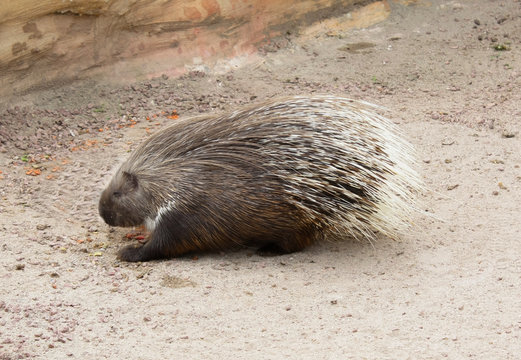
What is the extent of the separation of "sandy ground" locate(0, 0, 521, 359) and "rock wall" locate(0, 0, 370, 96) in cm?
18

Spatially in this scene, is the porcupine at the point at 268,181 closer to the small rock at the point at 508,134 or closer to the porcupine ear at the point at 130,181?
the porcupine ear at the point at 130,181

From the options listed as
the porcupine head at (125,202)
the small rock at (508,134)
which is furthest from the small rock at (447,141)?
the porcupine head at (125,202)

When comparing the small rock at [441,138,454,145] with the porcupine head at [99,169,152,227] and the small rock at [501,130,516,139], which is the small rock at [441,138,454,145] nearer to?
the small rock at [501,130,516,139]

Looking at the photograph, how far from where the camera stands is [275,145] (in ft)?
12.7

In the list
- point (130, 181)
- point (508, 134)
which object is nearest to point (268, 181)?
point (130, 181)

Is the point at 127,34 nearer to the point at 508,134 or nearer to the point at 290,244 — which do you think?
the point at 290,244

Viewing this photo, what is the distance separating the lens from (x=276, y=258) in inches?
157

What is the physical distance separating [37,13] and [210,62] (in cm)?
180

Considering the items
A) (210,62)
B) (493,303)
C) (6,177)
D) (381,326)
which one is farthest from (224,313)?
(210,62)

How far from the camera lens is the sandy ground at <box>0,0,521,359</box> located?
3.01 metres

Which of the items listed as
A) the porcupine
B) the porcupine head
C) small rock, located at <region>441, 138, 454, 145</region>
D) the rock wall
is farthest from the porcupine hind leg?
the rock wall

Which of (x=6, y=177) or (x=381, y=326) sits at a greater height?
(x=6, y=177)

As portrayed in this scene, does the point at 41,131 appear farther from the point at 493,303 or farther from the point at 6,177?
the point at 493,303

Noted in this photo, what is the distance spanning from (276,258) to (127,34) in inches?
122
